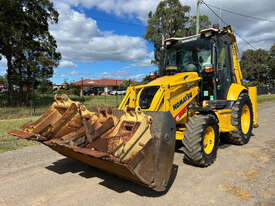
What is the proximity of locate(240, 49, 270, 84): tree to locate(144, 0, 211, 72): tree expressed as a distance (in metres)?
37.0

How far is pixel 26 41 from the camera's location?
1656 cm

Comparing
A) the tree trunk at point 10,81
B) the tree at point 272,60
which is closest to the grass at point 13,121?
the tree trunk at point 10,81

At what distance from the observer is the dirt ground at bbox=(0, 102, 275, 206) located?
336 centimetres

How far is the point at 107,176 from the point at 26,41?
51.3 ft

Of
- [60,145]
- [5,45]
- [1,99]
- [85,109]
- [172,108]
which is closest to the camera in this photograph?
[60,145]

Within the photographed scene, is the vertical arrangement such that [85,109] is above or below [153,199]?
above

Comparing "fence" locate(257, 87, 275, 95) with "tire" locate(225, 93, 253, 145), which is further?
"fence" locate(257, 87, 275, 95)

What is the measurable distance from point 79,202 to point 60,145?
94 cm

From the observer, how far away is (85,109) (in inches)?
166

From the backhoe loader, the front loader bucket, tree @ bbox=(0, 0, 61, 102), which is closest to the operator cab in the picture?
the backhoe loader

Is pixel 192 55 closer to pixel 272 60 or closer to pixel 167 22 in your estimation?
pixel 167 22

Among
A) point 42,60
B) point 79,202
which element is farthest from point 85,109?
point 42,60

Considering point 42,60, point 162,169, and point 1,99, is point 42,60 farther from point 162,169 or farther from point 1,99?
point 162,169

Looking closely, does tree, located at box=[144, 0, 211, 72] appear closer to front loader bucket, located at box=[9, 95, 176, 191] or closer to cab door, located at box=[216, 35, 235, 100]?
cab door, located at box=[216, 35, 235, 100]
